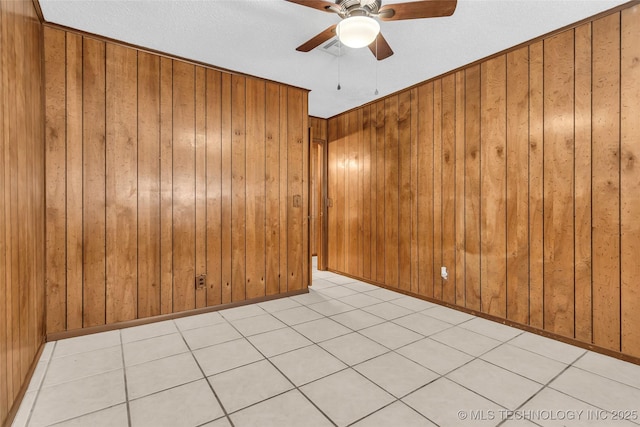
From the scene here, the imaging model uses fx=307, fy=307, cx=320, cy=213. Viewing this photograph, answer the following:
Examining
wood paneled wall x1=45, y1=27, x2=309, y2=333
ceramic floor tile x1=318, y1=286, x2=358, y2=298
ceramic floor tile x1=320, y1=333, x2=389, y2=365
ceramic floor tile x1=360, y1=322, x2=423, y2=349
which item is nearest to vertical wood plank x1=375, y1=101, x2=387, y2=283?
ceramic floor tile x1=318, y1=286, x2=358, y2=298

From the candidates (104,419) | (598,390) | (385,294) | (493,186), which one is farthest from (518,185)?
(104,419)

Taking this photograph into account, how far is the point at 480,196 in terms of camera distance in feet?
10.9

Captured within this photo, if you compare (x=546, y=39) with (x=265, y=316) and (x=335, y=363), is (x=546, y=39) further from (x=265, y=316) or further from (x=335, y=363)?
(x=265, y=316)

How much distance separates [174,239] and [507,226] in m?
3.44

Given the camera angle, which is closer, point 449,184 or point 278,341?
point 278,341

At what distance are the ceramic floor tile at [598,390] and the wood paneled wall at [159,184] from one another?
2903 mm

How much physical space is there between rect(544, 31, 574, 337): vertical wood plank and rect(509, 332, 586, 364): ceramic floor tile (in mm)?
129

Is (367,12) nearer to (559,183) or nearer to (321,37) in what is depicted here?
(321,37)

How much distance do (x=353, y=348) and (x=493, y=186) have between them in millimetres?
2171

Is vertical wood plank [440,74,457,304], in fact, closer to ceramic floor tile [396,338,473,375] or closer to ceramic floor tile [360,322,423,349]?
ceramic floor tile [360,322,423,349]

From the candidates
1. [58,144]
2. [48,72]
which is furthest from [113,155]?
[48,72]

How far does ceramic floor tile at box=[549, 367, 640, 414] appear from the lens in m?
1.87

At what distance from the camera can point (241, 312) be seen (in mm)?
3467

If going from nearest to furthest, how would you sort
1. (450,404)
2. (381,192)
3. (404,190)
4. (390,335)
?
(450,404)
(390,335)
(404,190)
(381,192)
